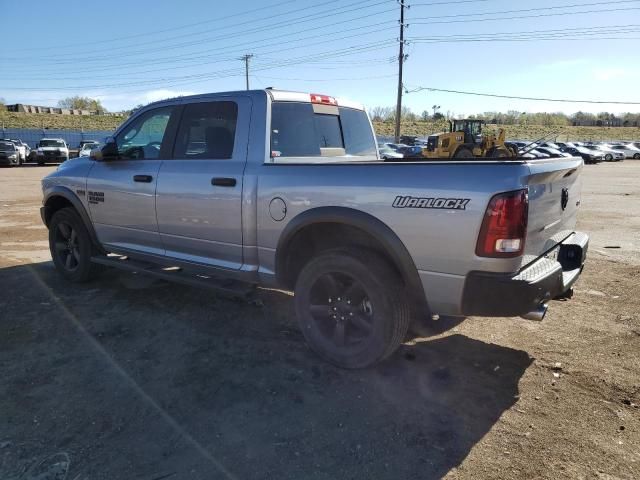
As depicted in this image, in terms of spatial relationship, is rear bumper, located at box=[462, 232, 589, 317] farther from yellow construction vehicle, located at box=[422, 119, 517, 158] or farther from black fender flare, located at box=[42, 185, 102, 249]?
yellow construction vehicle, located at box=[422, 119, 517, 158]

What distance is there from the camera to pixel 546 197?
302 cm

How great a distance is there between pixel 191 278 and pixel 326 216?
160 cm

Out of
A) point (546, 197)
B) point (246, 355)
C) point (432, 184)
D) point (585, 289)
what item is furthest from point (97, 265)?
point (585, 289)

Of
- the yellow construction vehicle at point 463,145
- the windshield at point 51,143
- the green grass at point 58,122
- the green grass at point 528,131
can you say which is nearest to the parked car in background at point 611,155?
the yellow construction vehicle at point 463,145

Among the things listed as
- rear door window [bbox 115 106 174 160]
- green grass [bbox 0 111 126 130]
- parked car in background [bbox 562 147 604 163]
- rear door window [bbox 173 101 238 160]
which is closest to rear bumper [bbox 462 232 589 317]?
rear door window [bbox 173 101 238 160]

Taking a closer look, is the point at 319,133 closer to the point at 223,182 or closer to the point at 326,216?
the point at 223,182

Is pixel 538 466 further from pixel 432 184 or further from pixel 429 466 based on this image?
pixel 432 184

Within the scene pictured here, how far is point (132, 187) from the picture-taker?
4.58 meters

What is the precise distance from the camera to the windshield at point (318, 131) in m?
3.98

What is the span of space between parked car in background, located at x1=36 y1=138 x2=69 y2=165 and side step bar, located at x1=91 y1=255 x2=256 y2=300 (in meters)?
28.9

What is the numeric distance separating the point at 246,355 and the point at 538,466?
2145mm

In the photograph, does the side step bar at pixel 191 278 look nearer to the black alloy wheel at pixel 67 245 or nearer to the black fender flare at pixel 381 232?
the black alloy wheel at pixel 67 245

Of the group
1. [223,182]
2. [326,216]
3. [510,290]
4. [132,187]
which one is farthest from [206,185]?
[510,290]

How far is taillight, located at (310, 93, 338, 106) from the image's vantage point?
4.40 meters
